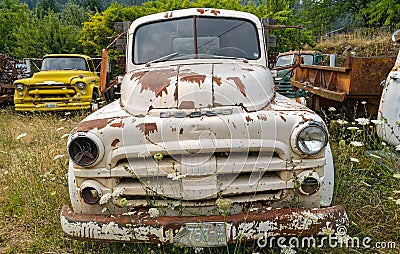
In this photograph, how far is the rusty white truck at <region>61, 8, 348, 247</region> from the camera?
91.2 inches

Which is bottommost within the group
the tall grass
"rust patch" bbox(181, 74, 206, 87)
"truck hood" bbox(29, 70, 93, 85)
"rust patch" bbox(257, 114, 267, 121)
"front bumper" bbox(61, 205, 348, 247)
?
the tall grass

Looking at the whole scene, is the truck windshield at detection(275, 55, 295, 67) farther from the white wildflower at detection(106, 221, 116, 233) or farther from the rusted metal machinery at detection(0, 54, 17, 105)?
the white wildflower at detection(106, 221, 116, 233)

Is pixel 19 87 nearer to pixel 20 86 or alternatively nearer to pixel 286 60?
pixel 20 86

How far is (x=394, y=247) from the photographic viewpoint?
282 centimetres

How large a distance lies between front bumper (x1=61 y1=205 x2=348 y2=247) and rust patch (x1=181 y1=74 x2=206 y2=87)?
1.05m

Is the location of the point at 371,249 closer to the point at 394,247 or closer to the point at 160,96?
the point at 394,247

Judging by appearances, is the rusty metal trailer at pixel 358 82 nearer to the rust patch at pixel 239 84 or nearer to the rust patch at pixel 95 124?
Answer: the rust patch at pixel 239 84

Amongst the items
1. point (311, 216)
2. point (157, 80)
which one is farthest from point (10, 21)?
point (311, 216)

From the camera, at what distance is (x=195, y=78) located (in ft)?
9.51

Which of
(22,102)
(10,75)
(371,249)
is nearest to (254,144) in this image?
(371,249)

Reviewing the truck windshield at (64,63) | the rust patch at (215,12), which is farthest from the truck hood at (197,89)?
the truck windshield at (64,63)

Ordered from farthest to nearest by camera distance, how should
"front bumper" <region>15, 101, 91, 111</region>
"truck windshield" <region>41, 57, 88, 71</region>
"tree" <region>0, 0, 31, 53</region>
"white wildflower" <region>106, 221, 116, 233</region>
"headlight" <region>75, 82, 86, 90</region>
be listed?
1. "tree" <region>0, 0, 31, 53</region>
2. "truck windshield" <region>41, 57, 88, 71</region>
3. "headlight" <region>75, 82, 86, 90</region>
4. "front bumper" <region>15, 101, 91, 111</region>
5. "white wildflower" <region>106, 221, 116, 233</region>

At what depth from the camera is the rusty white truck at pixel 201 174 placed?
2.32 m

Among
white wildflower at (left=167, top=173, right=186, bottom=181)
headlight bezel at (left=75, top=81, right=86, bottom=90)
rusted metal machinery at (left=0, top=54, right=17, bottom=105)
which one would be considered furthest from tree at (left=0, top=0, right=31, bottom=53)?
white wildflower at (left=167, top=173, right=186, bottom=181)
